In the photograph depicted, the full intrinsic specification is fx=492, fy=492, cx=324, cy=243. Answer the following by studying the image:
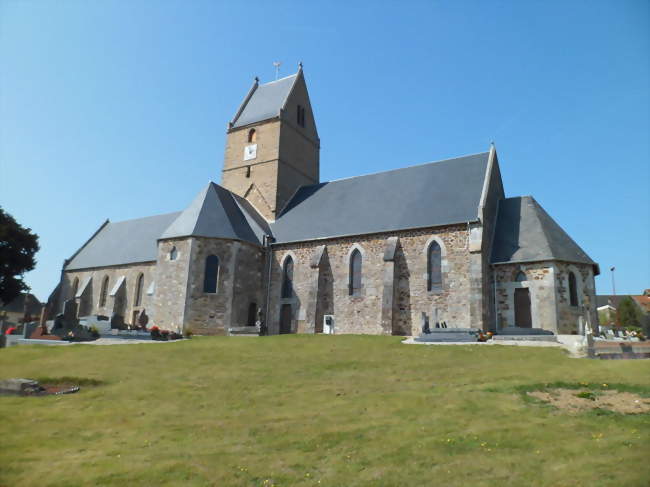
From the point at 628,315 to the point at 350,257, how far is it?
139ft

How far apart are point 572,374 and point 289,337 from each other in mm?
13986

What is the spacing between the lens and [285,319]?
3070 centimetres

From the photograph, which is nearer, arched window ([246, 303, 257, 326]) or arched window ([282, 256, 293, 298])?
arched window ([246, 303, 257, 326])

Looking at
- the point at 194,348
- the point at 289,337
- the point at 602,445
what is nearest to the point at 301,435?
the point at 602,445

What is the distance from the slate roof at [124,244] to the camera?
38.7m

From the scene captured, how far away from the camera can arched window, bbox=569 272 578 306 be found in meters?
25.1

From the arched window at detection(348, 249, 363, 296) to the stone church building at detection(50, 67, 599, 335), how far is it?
0.22 ft

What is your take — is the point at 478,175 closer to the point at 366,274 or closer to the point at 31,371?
the point at 366,274

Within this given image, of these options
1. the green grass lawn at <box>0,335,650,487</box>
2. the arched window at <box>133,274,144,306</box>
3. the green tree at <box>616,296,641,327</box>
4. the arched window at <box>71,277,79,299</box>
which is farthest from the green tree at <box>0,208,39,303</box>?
the green tree at <box>616,296,641,327</box>

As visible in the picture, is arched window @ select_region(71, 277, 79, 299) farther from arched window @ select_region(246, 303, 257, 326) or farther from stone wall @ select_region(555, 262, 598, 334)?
stone wall @ select_region(555, 262, 598, 334)

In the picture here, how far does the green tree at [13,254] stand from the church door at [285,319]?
89.6ft

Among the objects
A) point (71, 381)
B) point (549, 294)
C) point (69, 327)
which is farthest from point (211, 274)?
point (549, 294)

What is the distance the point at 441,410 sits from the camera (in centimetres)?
1081

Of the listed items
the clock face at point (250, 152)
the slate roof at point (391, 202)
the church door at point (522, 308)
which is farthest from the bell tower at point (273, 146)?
the church door at point (522, 308)
